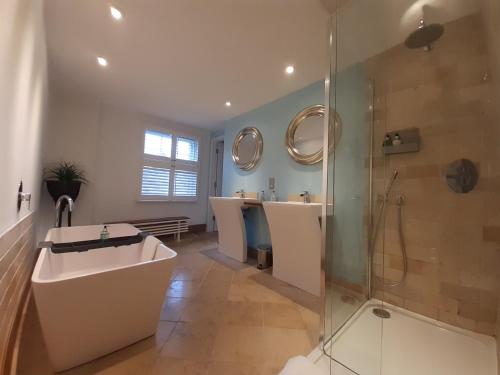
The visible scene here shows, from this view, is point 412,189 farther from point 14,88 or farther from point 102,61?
point 102,61

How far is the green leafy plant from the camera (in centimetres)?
270

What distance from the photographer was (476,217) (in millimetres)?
1315

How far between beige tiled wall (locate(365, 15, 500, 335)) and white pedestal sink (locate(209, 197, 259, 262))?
1624 mm

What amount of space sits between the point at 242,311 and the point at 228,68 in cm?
239

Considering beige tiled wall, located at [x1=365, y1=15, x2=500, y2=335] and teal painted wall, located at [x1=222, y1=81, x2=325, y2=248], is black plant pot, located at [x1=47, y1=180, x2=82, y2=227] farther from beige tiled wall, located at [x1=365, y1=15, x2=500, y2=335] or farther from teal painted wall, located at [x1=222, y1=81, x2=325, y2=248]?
beige tiled wall, located at [x1=365, y1=15, x2=500, y2=335]

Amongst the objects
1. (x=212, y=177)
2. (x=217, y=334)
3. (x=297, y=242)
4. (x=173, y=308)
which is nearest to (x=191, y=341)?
(x=217, y=334)

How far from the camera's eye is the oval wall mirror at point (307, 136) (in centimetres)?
237

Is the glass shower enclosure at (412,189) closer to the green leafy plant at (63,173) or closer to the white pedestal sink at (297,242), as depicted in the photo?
the white pedestal sink at (297,242)

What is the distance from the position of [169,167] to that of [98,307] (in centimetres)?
321

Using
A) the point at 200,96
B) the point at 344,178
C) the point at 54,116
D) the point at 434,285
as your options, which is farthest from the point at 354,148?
the point at 54,116

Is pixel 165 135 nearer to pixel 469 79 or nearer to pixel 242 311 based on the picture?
pixel 242 311

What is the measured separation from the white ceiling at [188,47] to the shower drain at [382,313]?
7.47 ft

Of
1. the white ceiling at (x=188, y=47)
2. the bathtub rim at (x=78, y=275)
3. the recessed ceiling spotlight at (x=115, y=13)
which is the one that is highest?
the white ceiling at (x=188, y=47)

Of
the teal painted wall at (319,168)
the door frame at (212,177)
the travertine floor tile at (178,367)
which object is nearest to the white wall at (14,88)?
the travertine floor tile at (178,367)
